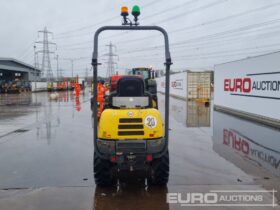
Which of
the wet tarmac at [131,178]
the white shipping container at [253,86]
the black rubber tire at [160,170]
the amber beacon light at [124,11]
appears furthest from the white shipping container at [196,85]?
the amber beacon light at [124,11]

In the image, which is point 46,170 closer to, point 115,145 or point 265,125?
point 115,145

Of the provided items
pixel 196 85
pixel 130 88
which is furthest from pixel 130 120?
pixel 196 85

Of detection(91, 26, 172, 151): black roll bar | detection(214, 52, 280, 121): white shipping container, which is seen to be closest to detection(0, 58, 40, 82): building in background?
detection(214, 52, 280, 121): white shipping container

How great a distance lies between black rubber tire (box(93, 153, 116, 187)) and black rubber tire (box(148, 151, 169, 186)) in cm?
86

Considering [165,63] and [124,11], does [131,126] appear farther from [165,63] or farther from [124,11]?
[124,11]

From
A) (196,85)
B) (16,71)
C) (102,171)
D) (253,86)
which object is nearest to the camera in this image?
(102,171)

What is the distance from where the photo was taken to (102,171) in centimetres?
519

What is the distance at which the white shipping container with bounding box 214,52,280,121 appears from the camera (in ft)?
37.7

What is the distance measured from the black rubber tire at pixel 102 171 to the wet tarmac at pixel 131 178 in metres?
0.14

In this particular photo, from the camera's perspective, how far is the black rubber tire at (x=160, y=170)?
5152 millimetres

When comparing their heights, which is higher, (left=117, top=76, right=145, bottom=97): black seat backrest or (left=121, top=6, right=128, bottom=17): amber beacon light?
(left=121, top=6, right=128, bottom=17): amber beacon light

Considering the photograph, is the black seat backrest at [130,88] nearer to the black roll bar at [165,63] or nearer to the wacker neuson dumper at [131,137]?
the wacker neuson dumper at [131,137]

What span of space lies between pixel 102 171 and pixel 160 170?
1.13 m

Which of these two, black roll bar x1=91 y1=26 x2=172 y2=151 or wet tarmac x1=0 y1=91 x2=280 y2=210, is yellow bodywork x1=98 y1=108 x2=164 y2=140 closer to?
black roll bar x1=91 y1=26 x2=172 y2=151
